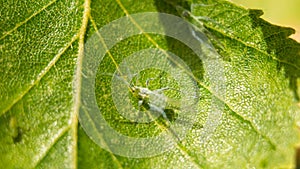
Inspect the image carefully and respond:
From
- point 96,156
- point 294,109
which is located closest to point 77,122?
point 96,156

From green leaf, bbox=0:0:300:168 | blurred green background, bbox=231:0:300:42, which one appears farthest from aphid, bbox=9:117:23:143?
blurred green background, bbox=231:0:300:42

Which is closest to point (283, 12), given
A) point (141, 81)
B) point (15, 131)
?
point (141, 81)

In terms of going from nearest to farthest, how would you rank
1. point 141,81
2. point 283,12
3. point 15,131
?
point 15,131
point 141,81
point 283,12

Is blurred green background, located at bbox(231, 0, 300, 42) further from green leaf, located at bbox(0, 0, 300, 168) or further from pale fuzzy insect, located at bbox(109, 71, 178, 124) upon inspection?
pale fuzzy insect, located at bbox(109, 71, 178, 124)

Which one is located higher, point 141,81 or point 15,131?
point 141,81

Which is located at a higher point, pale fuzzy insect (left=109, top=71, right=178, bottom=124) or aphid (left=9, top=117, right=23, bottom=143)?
pale fuzzy insect (left=109, top=71, right=178, bottom=124)

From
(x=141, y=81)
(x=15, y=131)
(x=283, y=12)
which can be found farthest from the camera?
(x=283, y=12)

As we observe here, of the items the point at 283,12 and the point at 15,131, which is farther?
the point at 283,12

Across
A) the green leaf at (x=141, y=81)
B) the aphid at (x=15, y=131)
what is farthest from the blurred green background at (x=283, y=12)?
the aphid at (x=15, y=131)

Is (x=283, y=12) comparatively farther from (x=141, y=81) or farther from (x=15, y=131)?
(x=15, y=131)

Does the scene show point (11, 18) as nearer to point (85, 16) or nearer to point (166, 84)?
point (85, 16)
